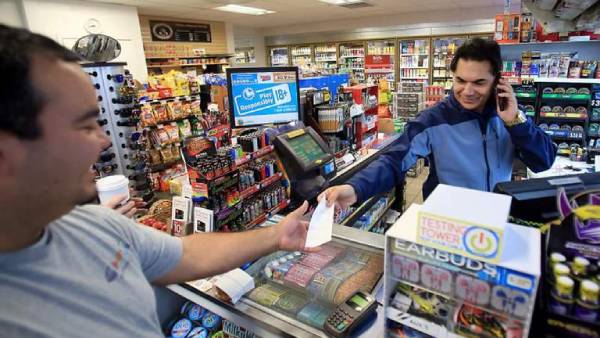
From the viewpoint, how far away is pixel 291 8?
29.9 ft

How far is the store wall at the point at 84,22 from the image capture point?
6117mm

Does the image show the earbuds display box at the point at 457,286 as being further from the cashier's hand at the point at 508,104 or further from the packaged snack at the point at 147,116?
the packaged snack at the point at 147,116

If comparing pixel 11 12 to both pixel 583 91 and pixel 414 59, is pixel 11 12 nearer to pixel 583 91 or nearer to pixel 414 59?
pixel 583 91

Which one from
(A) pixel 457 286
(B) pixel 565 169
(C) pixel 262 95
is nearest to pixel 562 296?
(A) pixel 457 286

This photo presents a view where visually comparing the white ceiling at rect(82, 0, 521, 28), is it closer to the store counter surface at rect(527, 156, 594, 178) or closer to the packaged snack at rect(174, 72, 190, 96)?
the packaged snack at rect(174, 72, 190, 96)

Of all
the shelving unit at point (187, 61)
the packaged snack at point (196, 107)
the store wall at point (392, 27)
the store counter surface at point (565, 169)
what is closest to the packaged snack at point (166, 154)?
the packaged snack at point (196, 107)

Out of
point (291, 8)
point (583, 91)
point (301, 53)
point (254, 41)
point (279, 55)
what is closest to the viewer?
point (583, 91)

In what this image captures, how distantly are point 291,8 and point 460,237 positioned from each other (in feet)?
30.9

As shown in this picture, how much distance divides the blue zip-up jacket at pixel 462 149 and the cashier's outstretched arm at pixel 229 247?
0.52 m

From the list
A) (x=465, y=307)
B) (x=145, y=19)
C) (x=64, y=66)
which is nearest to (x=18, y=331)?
(x=64, y=66)

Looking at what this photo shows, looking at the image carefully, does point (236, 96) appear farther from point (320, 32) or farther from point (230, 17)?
point (320, 32)

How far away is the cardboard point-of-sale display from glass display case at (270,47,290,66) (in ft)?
43.4

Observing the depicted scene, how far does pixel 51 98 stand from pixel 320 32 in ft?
41.0

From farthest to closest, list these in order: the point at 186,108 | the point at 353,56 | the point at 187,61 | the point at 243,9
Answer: the point at 353,56, the point at 187,61, the point at 243,9, the point at 186,108
